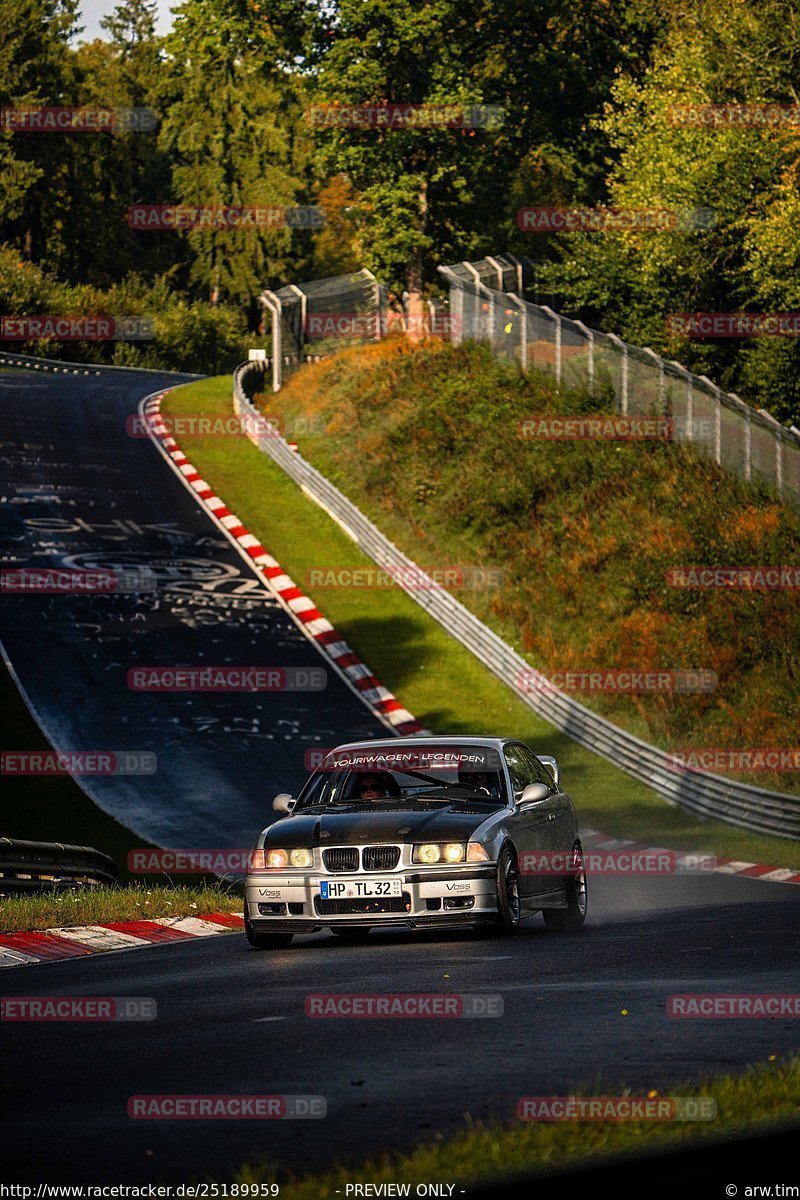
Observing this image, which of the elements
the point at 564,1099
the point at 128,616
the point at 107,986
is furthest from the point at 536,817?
the point at 128,616

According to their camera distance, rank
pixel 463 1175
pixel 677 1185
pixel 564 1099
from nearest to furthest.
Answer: pixel 677 1185
pixel 463 1175
pixel 564 1099

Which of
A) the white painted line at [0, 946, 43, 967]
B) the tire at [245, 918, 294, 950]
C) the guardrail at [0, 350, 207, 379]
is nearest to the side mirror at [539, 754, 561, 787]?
the tire at [245, 918, 294, 950]

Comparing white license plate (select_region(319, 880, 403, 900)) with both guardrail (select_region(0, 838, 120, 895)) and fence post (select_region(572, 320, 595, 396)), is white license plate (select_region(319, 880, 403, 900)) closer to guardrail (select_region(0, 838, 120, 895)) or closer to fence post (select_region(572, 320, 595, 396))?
guardrail (select_region(0, 838, 120, 895))

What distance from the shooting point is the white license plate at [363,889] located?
1196cm

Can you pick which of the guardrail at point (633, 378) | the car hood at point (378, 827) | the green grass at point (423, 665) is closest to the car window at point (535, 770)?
the car hood at point (378, 827)

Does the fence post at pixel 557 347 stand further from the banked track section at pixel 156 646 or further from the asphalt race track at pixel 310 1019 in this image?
the asphalt race track at pixel 310 1019

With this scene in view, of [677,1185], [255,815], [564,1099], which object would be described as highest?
[677,1185]

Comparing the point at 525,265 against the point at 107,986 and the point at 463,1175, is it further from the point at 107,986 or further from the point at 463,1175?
the point at 463,1175

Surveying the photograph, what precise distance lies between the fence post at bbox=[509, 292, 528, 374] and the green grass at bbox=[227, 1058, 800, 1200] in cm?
3531

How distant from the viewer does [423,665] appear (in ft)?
96.0

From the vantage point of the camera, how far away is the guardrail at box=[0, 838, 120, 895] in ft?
47.4

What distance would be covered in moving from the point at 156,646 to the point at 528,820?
1656cm

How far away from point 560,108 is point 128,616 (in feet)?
97.2

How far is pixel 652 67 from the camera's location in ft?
174
